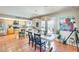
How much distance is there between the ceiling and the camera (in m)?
2.11

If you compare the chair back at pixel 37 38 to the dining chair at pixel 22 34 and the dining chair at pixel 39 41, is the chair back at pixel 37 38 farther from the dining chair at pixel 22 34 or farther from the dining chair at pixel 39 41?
the dining chair at pixel 22 34

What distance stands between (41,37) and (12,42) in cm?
52

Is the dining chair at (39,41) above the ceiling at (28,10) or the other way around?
the other way around

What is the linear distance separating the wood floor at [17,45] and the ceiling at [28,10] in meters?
0.40

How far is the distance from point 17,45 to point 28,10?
65 centimetres

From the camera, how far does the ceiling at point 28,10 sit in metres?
2.11

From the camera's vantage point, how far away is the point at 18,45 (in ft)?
7.06

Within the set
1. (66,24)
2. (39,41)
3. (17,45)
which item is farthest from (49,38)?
(17,45)

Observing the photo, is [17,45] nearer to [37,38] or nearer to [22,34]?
[22,34]

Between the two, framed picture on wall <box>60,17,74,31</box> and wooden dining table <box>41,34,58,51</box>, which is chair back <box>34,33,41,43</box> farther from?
framed picture on wall <box>60,17,74,31</box>

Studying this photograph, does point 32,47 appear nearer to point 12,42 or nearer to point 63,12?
point 12,42

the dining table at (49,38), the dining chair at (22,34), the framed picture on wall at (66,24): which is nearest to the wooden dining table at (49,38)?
the dining table at (49,38)
